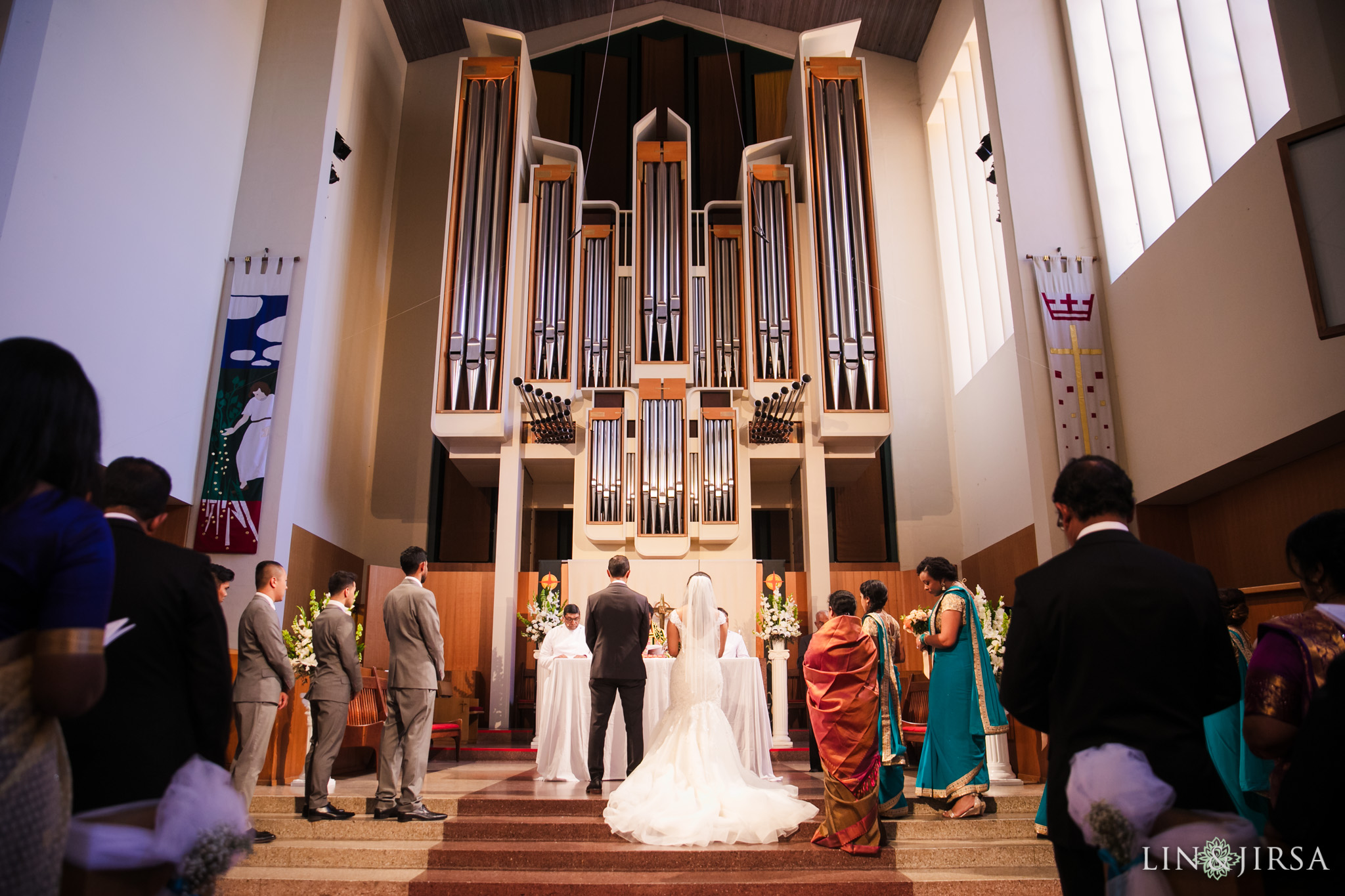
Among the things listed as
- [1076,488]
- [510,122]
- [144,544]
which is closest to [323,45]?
[510,122]

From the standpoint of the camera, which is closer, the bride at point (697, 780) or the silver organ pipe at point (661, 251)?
the bride at point (697, 780)

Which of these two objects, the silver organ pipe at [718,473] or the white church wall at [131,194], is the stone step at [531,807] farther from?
the silver organ pipe at [718,473]

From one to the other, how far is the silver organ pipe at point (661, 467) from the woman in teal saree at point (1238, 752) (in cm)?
565

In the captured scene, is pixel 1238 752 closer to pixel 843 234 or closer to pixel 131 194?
pixel 843 234

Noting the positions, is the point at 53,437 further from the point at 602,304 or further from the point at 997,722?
the point at 602,304

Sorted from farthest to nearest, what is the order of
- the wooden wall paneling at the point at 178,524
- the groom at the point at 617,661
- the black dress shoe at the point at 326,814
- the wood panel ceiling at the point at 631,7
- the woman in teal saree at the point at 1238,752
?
1. the wood panel ceiling at the point at 631,7
2. the wooden wall paneling at the point at 178,524
3. the groom at the point at 617,661
4. the black dress shoe at the point at 326,814
5. the woman in teal saree at the point at 1238,752

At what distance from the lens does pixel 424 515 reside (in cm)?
1038

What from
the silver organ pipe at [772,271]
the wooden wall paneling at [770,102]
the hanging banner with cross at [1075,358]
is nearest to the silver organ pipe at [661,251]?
the silver organ pipe at [772,271]

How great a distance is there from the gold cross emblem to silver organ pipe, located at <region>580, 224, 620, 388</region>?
4.55 metres

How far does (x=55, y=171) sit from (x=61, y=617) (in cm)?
564

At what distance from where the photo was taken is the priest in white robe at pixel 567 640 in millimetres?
7176

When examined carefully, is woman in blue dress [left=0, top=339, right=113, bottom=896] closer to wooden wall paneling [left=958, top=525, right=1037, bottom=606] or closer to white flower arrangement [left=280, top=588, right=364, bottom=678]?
white flower arrangement [left=280, top=588, right=364, bottom=678]

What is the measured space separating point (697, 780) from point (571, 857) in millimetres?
795

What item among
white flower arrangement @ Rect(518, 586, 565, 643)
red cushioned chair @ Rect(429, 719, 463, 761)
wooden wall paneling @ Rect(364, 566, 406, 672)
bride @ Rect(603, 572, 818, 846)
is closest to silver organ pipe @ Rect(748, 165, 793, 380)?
white flower arrangement @ Rect(518, 586, 565, 643)
